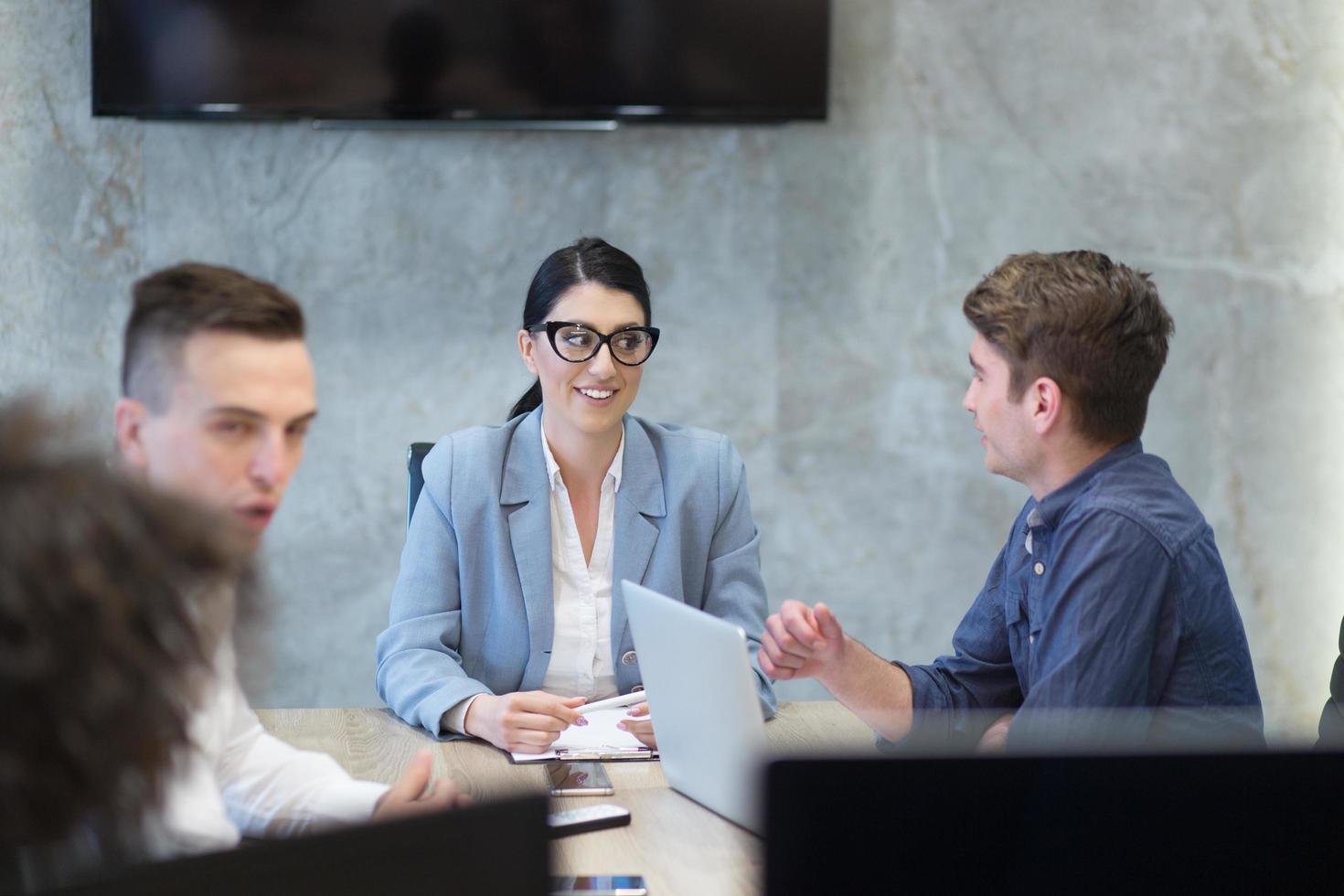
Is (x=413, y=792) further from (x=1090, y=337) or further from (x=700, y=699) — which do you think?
(x=1090, y=337)

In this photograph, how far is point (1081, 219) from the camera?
142 inches

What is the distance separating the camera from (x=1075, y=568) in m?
1.67

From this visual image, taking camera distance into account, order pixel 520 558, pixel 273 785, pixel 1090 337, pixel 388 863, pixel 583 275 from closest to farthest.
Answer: pixel 388 863 → pixel 273 785 → pixel 1090 337 → pixel 520 558 → pixel 583 275

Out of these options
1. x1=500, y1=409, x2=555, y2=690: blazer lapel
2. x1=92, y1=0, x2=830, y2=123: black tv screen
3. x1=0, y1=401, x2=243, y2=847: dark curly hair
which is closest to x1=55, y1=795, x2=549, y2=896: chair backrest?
x1=0, y1=401, x2=243, y2=847: dark curly hair

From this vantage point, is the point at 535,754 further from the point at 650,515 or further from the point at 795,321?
the point at 795,321

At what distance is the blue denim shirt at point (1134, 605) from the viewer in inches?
64.4

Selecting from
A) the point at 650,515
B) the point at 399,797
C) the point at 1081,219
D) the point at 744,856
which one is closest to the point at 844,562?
the point at 1081,219

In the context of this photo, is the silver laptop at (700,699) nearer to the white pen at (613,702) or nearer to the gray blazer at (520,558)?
the white pen at (613,702)

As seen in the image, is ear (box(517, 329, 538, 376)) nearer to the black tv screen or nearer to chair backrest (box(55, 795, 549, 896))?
the black tv screen

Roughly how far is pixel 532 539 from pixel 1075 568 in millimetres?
941

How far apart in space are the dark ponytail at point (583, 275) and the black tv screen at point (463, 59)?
104cm

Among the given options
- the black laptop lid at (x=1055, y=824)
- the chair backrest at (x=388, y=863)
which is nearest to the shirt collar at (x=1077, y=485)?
the black laptop lid at (x=1055, y=824)

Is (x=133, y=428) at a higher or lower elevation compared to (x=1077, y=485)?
higher

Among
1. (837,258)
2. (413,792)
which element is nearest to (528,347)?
(413,792)
